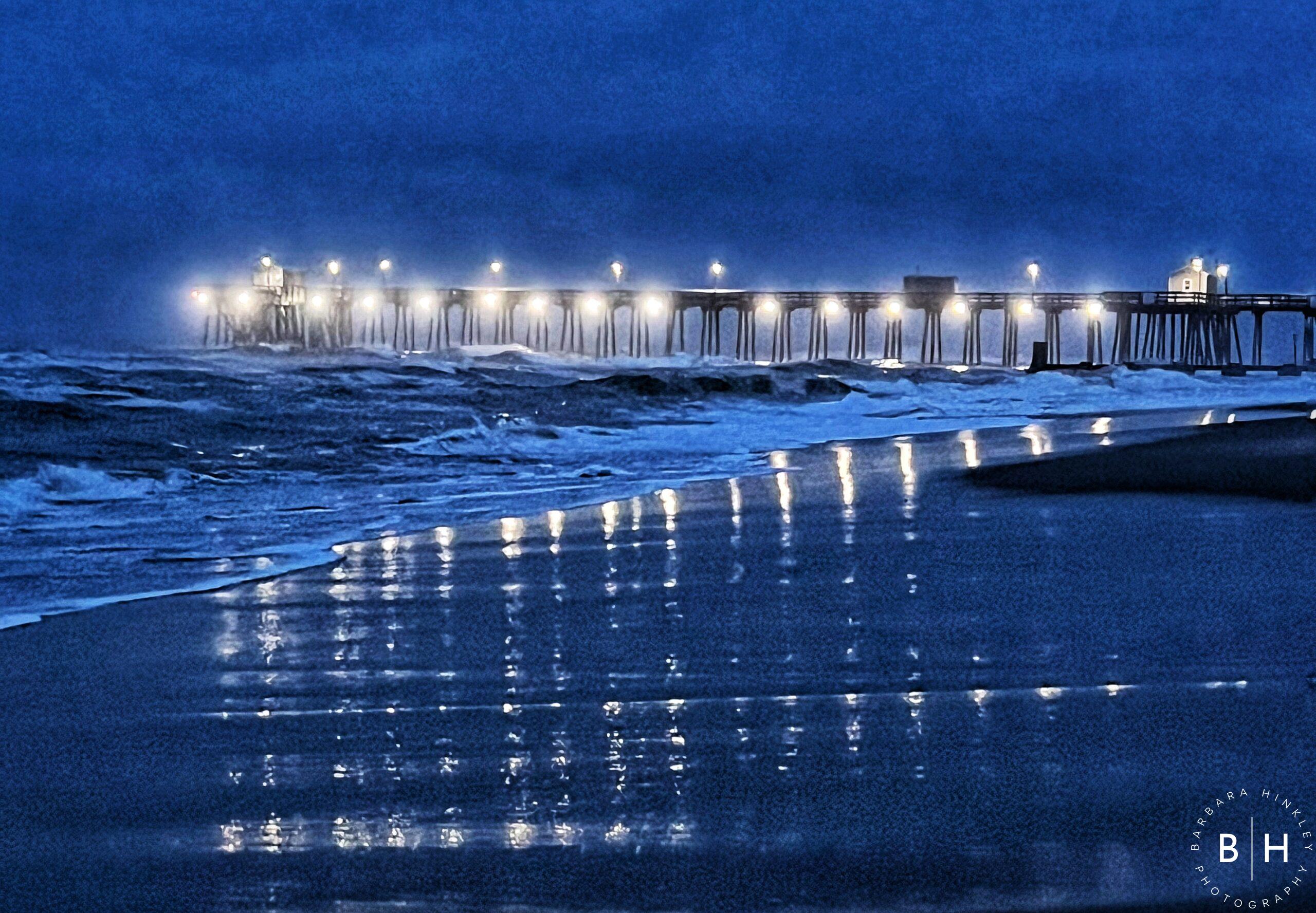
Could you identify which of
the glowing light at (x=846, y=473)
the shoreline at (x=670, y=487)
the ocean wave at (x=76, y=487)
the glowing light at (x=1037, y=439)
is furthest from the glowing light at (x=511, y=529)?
the glowing light at (x=1037, y=439)

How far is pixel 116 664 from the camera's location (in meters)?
4.52

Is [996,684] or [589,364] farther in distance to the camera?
[589,364]

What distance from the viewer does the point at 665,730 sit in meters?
3.61

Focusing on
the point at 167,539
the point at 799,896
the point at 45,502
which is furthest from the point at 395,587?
the point at 45,502

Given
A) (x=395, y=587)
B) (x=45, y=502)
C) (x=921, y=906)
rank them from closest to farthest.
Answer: (x=921, y=906), (x=395, y=587), (x=45, y=502)

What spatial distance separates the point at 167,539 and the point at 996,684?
4931 mm

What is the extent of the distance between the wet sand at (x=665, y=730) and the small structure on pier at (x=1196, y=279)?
5469 cm

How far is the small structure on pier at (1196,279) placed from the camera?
190 feet

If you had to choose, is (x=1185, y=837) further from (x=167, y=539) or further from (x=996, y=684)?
(x=167, y=539)

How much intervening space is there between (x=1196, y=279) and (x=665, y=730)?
59.7m

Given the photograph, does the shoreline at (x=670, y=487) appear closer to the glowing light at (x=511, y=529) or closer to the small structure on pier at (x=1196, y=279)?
the glowing light at (x=511, y=529)

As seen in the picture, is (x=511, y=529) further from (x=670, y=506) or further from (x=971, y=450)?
(x=971, y=450)

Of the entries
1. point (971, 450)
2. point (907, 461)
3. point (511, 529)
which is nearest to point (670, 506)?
point (511, 529)

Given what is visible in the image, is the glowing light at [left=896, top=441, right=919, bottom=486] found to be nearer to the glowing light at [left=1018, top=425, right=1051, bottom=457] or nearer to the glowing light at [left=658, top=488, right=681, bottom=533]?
the glowing light at [left=1018, top=425, right=1051, bottom=457]
